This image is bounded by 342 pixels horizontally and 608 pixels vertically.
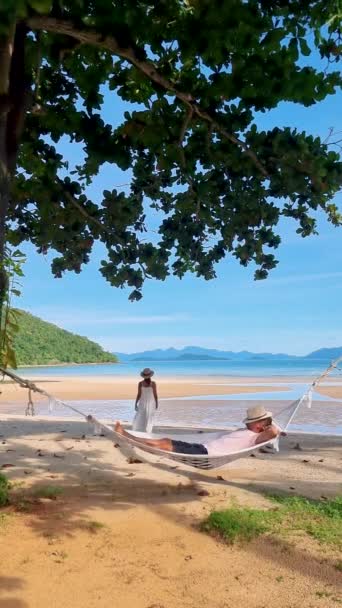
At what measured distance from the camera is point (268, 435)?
18.0 ft

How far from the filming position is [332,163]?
5.59 m

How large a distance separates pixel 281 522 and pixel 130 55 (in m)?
4.40

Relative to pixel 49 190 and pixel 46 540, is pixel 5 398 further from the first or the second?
pixel 46 540

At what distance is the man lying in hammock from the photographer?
5.32 m

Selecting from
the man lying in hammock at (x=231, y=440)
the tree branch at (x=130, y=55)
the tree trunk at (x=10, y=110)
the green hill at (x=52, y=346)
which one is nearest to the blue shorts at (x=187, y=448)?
the man lying in hammock at (x=231, y=440)

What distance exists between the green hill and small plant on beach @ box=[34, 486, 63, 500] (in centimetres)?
7166

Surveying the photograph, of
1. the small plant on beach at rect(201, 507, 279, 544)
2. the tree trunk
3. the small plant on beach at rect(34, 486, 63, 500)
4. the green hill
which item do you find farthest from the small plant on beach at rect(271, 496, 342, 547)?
the green hill

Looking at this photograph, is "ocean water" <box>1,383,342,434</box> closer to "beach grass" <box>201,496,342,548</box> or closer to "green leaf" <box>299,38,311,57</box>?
"beach grass" <box>201,496,342,548</box>

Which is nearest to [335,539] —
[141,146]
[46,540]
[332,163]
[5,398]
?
[46,540]

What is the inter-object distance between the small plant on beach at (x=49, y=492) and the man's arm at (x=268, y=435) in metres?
2.18

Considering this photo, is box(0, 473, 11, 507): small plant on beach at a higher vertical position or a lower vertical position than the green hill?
lower

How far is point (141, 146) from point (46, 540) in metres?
4.67

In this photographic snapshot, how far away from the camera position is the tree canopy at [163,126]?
4387 millimetres

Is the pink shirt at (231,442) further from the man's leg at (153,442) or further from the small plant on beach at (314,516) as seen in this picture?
the small plant on beach at (314,516)
